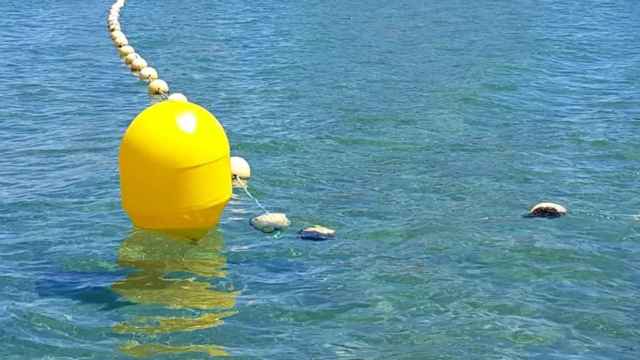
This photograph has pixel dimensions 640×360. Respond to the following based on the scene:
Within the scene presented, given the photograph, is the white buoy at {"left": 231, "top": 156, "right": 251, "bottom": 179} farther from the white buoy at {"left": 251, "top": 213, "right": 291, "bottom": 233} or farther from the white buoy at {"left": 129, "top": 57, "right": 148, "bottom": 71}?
the white buoy at {"left": 129, "top": 57, "right": 148, "bottom": 71}

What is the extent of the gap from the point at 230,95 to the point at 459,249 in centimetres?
1086

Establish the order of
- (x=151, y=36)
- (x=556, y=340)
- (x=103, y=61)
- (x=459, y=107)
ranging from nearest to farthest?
(x=556, y=340) → (x=459, y=107) → (x=103, y=61) → (x=151, y=36)

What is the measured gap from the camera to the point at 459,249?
13.0m

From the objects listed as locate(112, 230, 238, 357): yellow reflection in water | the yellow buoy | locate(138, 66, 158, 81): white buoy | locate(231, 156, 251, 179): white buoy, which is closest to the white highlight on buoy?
the yellow buoy

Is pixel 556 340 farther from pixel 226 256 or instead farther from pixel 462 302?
pixel 226 256

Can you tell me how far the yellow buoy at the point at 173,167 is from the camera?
11.5 metres

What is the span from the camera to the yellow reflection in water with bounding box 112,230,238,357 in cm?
1066

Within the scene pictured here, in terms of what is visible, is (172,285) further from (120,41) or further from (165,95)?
(120,41)

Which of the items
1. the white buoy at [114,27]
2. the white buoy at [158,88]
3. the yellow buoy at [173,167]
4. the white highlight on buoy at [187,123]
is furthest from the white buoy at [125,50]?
the white highlight on buoy at [187,123]

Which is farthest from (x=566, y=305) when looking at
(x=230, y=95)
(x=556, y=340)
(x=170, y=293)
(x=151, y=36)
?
(x=151, y=36)

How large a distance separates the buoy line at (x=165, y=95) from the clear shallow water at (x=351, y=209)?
9.9 inches

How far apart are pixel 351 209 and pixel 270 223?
1.37 meters

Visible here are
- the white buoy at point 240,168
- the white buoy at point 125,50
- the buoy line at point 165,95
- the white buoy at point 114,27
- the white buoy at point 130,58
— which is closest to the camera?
the buoy line at point 165,95

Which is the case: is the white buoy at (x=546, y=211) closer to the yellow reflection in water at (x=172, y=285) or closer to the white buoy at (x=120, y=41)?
the yellow reflection in water at (x=172, y=285)
